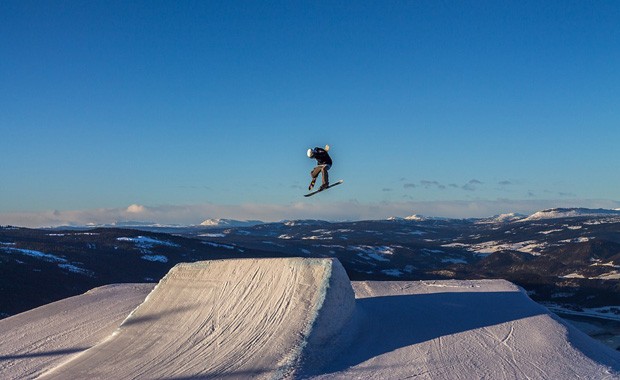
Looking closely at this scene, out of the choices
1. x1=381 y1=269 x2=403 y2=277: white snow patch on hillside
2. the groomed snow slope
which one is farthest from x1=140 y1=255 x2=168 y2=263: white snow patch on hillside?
the groomed snow slope

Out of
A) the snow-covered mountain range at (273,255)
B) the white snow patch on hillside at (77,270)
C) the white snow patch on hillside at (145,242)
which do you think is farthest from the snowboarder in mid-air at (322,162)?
the white snow patch on hillside at (145,242)

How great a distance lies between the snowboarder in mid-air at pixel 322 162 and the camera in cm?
1366

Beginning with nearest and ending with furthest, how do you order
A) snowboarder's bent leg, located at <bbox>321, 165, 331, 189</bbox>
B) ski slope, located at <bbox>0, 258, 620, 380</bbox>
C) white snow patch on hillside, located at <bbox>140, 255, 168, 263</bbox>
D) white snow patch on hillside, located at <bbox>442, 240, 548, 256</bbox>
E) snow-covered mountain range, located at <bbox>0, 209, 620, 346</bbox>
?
ski slope, located at <bbox>0, 258, 620, 380</bbox> < snowboarder's bent leg, located at <bbox>321, 165, 331, 189</bbox> < snow-covered mountain range, located at <bbox>0, 209, 620, 346</bbox> < white snow patch on hillside, located at <bbox>140, 255, 168, 263</bbox> < white snow patch on hillside, located at <bbox>442, 240, 548, 256</bbox>

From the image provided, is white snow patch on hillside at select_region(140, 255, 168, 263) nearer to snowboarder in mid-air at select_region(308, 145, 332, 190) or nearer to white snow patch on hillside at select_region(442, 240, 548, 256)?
snowboarder in mid-air at select_region(308, 145, 332, 190)

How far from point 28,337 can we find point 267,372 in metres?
9.25

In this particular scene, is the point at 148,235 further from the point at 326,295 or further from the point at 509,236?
the point at 509,236

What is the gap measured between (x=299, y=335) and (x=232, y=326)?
2.28 m

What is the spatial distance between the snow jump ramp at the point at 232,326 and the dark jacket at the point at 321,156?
351cm

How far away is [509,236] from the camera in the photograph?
121 meters

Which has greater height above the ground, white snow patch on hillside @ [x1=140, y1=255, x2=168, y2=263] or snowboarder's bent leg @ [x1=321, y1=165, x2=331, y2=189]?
snowboarder's bent leg @ [x1=321, y1=165, x2=331, y2=189]

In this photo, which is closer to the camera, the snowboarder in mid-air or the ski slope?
the ski slope

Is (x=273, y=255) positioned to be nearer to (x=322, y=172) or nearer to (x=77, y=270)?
(x=77, y=270)

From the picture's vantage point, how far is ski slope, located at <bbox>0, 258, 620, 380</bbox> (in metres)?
13.0

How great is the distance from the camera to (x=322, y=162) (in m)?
14.0
